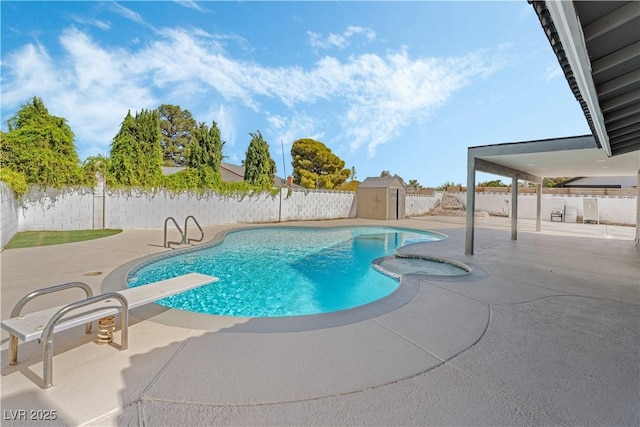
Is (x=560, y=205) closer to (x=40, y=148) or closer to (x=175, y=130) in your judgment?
(x=40, y=148)

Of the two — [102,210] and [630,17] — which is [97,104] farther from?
[630,17]

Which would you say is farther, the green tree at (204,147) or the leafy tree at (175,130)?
the leafy tree at (175,130)

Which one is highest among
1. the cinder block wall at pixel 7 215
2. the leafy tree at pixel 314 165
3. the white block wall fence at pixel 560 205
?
the leafy tree at pixel 314 165

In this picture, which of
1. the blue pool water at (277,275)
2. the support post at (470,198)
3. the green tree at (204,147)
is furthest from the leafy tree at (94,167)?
the support post at (470,198)

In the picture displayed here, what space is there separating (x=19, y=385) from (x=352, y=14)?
14362 mm

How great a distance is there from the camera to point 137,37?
551 inches

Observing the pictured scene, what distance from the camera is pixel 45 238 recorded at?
8008 millimetres

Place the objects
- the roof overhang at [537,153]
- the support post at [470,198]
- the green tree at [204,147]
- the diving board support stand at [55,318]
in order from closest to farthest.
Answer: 1. the diving board support stand at [55,318]
2. the roof overhang at [537,153]
3. the support post at [470,198]
4. the green tree at [204,147]

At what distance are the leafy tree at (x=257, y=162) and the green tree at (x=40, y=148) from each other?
21.5ft

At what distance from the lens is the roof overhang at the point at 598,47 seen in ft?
5.43

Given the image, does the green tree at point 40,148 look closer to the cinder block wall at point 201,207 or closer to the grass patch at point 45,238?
the cinder block wall at point 201,207

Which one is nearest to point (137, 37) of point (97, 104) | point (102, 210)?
point (97, 104)

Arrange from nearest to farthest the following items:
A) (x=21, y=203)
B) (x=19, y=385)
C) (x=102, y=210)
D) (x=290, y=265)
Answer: (x=19, y=385), (x=290, y=265), (x=21, y=203), (x=102, y=210)

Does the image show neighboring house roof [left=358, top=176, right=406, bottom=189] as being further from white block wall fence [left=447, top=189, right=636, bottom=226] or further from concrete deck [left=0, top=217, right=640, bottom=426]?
concrete deck [left=0, top=217, right=640, bottom=426]
